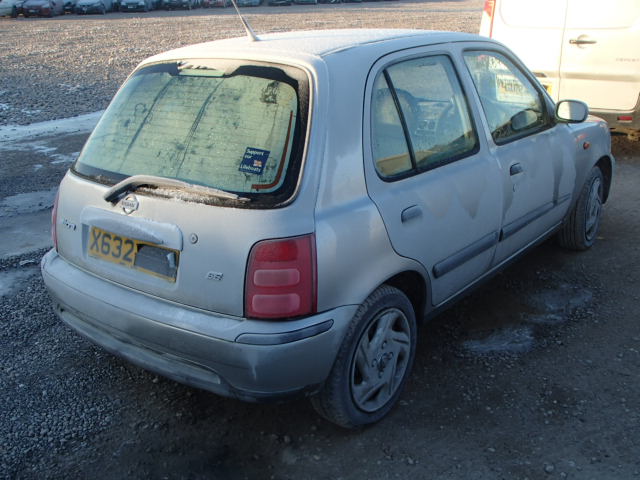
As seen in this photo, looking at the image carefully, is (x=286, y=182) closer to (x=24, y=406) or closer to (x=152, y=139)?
(x=152, y=139)

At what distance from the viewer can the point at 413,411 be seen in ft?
10.7

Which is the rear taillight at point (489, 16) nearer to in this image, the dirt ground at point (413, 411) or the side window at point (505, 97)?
the side window at point (505, 97)

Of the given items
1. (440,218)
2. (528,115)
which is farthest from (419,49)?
(528,115)

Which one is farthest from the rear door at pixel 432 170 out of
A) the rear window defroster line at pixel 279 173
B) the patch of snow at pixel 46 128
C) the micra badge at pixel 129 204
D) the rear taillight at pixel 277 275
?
the patch of snow at pixel 46 128

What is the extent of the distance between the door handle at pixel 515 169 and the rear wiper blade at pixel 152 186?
1.79 metres

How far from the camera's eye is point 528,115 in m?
4.11

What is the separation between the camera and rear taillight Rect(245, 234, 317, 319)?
257 cm

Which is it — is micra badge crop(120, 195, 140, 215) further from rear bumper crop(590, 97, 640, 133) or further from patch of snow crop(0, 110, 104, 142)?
patch of snow crop(0, 110, 104, 142)

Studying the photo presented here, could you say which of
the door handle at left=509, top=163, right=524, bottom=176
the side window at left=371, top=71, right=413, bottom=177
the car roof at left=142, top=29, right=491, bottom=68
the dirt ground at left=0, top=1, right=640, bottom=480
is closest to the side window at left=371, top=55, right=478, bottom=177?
the side window at left=371, top=71, right=413, bottom=177

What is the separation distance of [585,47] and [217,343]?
6.19m

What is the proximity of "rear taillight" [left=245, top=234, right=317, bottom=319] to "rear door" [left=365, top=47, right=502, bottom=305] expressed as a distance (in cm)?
48

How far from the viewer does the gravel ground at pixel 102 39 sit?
11.7 metres

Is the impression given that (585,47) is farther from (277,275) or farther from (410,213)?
(277,275)

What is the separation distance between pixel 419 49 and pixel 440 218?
0.86 m
